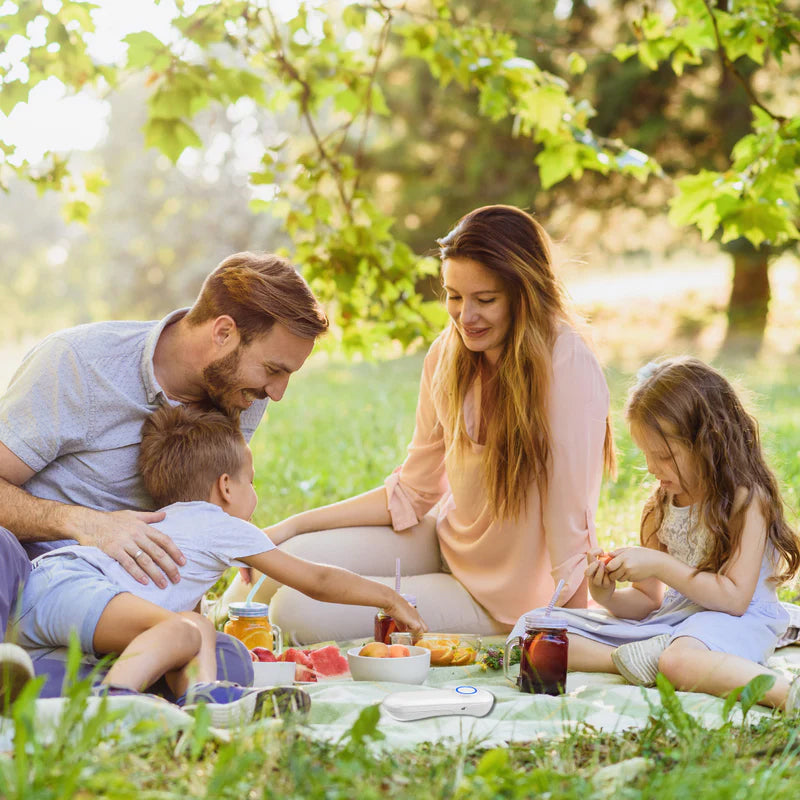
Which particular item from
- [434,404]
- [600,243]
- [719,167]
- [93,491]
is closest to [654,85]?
[719,167]

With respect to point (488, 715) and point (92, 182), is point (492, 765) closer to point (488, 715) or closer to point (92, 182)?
point (488, 715)

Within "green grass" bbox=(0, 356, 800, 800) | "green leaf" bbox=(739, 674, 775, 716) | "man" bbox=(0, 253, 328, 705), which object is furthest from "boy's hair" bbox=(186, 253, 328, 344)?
"green leaf" bbox=(739, 674, 775, 716)

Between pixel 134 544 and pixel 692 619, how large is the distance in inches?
68.0

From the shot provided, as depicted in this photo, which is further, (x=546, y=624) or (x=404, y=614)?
(x=404, y=614)

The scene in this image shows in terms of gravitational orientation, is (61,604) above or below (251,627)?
above

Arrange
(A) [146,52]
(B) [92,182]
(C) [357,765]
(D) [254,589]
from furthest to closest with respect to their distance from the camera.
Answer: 1. (B) [92,182]
2. (A) [146,52]
3. (D) [254,589]
4. (C) [357,765]

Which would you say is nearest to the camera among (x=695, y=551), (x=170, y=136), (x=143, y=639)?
(x=143, y=639)

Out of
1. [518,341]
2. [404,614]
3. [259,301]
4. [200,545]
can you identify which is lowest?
[404,614]

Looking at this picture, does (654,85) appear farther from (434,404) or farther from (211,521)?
(211,521)

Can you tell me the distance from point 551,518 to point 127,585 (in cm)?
153

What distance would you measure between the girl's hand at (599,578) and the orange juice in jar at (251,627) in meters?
1.03

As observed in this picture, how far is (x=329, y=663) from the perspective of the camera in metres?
3.33

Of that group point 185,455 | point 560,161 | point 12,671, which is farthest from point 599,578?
point 560,161

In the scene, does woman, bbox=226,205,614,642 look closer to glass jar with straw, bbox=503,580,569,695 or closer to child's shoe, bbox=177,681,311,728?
glass jar with straw, bbox=503,580,569,695
